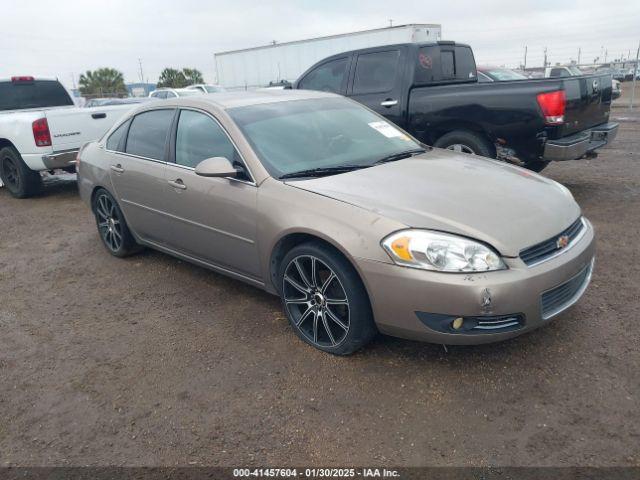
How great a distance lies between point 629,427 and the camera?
2.50 metres

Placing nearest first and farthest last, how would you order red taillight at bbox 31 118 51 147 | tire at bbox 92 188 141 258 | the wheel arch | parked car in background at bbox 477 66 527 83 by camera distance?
A: the wheel arch, tire at bbox 92 188 141 258, red taillight at bbox 31 118 51 147, parked car in background at bbox 477 66 527 83

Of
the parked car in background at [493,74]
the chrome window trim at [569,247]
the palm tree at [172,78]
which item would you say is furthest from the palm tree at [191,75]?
the chrome window trim at [569,247]

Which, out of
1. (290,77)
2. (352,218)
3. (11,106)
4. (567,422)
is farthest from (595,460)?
(290,77)

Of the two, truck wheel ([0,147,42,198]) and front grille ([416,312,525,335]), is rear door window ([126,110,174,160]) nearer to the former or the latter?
front grille ([416,312,525,335])

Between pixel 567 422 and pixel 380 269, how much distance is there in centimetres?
117

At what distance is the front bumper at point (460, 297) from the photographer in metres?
2.68

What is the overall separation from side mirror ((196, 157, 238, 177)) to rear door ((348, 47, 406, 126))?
3841 millimetres

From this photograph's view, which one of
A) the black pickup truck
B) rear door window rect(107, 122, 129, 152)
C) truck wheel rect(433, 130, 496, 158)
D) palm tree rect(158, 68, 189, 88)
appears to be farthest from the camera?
palm tree rect(158, 68, 189, 88)

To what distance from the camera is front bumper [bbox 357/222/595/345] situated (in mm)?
2680

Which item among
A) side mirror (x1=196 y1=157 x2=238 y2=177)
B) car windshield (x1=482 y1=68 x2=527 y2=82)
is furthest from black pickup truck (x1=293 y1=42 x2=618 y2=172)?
car windshield (x1=482 y1=68 x2=527 y2=82)

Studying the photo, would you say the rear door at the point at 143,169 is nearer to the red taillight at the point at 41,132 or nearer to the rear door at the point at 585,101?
the red taillight at the point at 41,132

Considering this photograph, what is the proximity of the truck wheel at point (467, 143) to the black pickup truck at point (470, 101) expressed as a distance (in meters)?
0.01

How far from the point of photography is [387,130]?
431cm

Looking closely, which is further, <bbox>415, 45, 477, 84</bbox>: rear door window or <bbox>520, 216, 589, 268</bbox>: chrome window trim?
<bbox>415, 45, 477, 84</bbox>: rear door window
